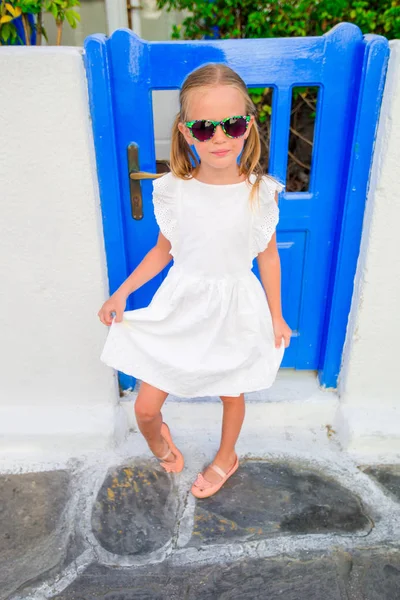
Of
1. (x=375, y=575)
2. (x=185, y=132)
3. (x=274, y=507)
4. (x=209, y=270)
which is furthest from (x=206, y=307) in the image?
(x=375, y=575)

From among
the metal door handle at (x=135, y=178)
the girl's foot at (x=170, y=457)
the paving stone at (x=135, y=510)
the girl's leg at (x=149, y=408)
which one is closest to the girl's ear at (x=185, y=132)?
the metal door handle at (x=135, y=178)

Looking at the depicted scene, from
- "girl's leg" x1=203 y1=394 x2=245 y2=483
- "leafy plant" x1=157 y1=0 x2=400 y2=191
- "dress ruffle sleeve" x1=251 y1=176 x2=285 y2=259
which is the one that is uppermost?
"leafy plant" x1=157 y1=0 x2=400 y2=191

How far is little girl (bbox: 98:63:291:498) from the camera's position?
61.4 inches

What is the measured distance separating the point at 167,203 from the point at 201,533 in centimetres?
135

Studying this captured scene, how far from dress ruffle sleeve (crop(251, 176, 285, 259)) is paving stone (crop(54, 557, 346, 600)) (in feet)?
4.11

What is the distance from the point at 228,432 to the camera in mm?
2174

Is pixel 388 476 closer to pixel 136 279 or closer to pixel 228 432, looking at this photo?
pixel 228 432

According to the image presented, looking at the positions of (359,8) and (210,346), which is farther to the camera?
(359,8)

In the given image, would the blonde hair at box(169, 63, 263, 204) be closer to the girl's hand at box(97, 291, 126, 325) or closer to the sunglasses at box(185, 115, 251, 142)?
the sunglasses at box(185, 115, 251, 142)

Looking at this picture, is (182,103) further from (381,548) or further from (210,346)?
(381,548)

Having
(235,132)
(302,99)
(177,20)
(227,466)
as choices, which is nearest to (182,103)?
(235,132)

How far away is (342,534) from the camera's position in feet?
6.59

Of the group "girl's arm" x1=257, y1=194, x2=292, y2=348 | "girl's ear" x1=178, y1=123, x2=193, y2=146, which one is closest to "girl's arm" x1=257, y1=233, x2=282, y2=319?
"girl's arm" x1=257, y1=194, x2=292, y2=348

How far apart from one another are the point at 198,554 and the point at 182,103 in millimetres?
1690
